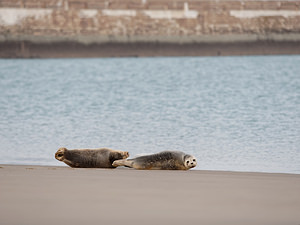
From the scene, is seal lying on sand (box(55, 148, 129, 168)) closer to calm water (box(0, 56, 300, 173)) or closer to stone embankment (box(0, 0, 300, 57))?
calm water (box(0, 56, 300, 173))

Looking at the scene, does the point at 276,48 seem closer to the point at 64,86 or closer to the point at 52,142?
the point at 64,86

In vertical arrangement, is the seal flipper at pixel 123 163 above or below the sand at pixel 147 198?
below

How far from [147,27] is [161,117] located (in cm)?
2967

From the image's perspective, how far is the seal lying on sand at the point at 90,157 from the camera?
631cm

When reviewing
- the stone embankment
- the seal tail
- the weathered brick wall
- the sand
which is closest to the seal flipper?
the seal tail

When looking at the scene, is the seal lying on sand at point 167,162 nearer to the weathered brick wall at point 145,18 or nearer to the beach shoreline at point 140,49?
the beach shoreline at point 140,49

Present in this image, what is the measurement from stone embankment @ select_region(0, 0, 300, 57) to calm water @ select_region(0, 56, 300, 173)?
12.8m

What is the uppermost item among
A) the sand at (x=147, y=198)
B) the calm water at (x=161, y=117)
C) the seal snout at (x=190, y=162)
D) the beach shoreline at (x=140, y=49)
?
the sand at (x=147, y=198)

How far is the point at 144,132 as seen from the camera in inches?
396

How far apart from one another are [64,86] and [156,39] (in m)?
19.6

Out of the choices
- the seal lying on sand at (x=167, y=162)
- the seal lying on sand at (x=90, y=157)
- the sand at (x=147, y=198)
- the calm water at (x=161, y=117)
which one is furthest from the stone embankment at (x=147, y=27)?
the sand at (x=147, y=198)

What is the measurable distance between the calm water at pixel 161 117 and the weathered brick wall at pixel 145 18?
1361 centimetres

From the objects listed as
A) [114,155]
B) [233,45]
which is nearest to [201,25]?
[233,45]

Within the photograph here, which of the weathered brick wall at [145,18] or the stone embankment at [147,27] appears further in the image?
the weathered brick wall at [145,18]
